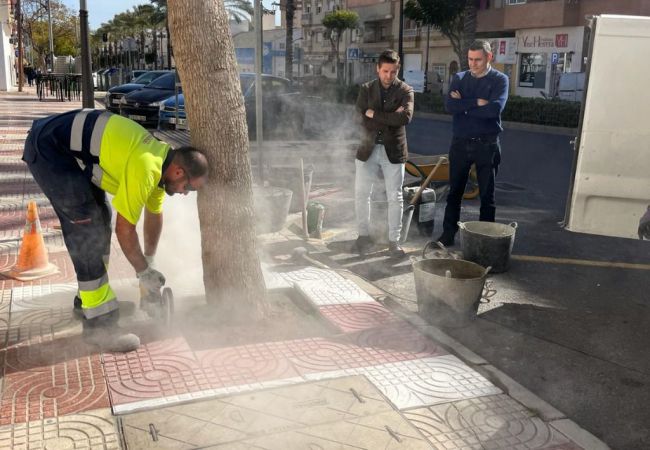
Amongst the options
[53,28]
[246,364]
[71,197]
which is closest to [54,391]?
[246,364]

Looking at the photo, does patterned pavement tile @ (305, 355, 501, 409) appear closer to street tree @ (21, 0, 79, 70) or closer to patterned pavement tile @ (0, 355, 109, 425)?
patterned pavement tile @ (0, 355, 109, 425)

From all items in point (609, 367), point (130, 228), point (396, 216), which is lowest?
point (609, 367)

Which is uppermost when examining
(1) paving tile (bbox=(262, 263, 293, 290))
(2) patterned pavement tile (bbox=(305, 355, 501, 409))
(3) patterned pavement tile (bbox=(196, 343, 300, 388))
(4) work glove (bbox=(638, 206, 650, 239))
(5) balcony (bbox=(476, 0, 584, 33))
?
(5) balcony (bbox=(476, 0, 584, 33))

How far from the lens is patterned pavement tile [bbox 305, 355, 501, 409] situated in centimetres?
358

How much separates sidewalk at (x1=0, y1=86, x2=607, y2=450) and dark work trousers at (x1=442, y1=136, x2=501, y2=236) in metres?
1.82

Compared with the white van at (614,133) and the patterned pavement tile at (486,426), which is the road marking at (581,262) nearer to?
the white van at (614,133)

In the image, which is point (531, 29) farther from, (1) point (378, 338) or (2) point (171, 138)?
(1) point (378, 338)

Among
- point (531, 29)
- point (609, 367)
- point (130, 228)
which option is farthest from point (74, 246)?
point (531, 29)

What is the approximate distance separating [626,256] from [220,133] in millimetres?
4493

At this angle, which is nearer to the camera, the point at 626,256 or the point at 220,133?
the point at 220,133

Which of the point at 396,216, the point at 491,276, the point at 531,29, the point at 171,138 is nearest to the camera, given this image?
the point at 491,276

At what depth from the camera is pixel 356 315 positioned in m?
4.78

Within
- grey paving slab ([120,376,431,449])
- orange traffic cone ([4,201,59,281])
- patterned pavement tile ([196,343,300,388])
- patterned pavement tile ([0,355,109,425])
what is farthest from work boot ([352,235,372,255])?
patterned pavement tile ([0,355,109,425])

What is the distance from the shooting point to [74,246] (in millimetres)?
4211
